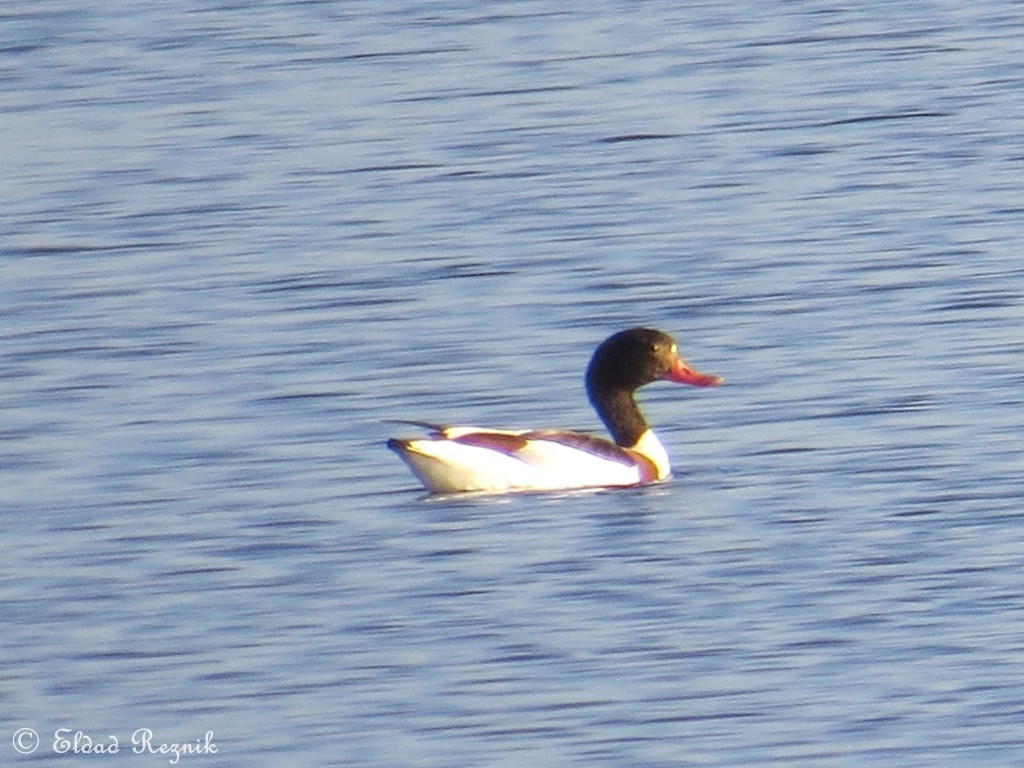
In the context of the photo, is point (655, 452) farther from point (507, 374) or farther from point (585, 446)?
point (507, 374)

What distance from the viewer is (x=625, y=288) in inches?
623

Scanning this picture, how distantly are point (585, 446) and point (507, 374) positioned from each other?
150 centimetres

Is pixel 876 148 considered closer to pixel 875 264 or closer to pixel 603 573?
pixel 875 264

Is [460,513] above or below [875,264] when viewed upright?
below

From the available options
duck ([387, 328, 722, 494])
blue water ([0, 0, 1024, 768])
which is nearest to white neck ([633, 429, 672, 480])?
duck ([387, 328, 722, 494])

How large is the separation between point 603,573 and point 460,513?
4.29ft

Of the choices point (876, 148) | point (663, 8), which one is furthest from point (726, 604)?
point (663, 8)

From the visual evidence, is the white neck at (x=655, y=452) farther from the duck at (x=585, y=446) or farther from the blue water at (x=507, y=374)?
the blue water at (x=507, y=374)

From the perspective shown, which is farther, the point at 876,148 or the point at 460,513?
the point at 876,148

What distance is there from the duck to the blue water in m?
0.14

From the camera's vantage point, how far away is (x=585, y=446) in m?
12.8

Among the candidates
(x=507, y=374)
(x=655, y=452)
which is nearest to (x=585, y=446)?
(x=655, y=452)

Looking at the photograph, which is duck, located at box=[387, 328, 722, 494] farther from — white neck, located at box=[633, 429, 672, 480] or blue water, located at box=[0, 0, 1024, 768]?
blue water, located at box=[0, 0, 1024, 768]

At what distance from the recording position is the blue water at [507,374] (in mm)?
9492
